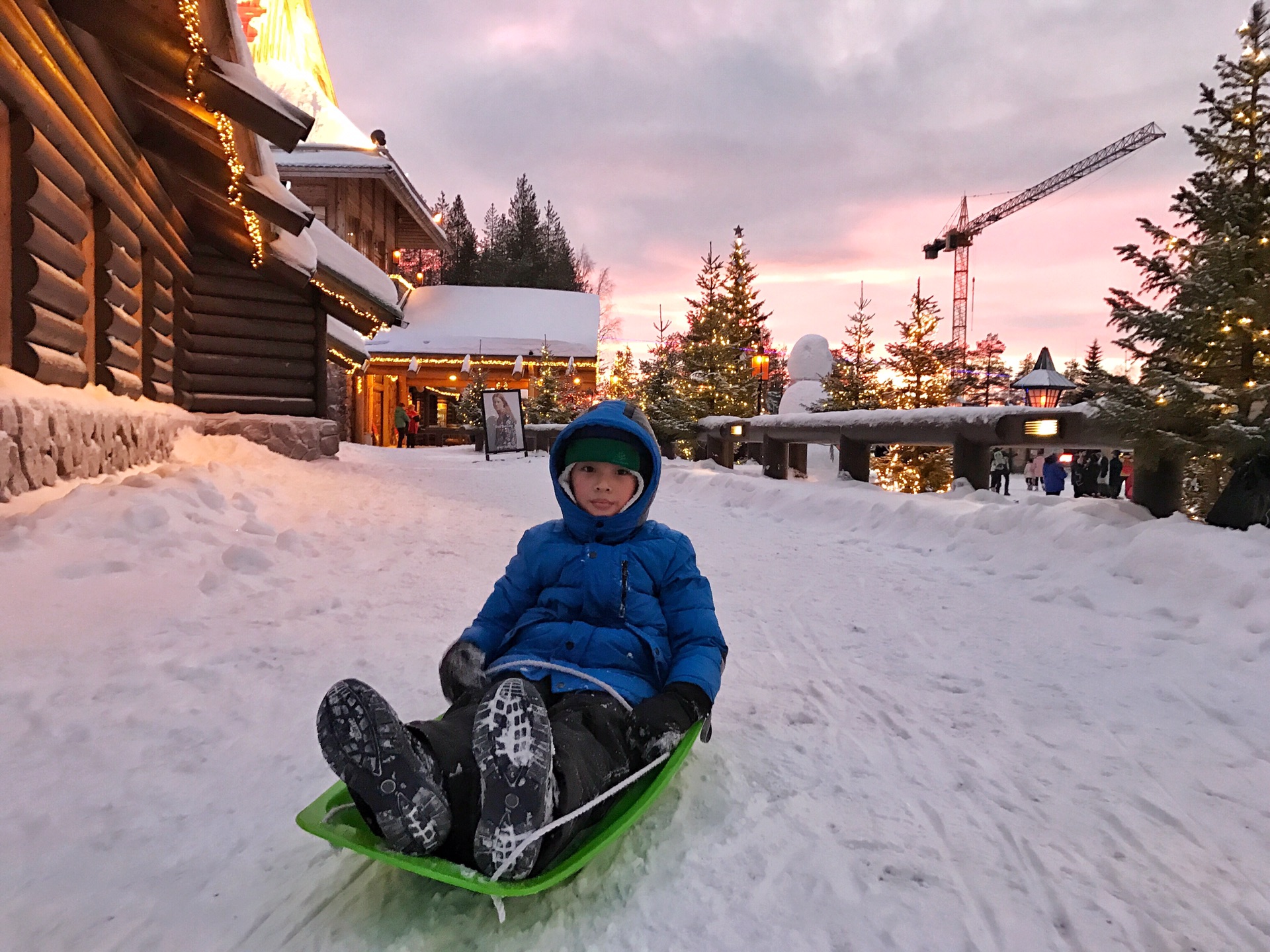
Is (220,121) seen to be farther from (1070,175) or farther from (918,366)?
(1070,175)

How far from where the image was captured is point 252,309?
1123 centimetres

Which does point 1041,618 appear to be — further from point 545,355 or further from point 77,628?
point 545,355

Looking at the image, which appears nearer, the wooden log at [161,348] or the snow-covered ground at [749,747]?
the snow-covered ground at [749,747]

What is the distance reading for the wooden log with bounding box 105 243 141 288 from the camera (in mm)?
6307

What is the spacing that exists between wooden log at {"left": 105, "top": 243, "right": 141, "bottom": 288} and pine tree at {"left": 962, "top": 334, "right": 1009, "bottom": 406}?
19.4m

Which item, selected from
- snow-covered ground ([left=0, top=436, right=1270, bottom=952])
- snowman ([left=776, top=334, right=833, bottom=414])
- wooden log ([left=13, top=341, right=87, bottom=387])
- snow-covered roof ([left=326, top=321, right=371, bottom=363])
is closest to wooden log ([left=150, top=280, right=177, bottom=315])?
wooden log ([left=13, top=341, right=87, bottom=387])

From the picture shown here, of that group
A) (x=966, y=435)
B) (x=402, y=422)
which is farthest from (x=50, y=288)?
(x=402, y=422)

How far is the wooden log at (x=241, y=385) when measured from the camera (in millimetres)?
10477

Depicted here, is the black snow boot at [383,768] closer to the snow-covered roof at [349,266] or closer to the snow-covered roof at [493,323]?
the snow-covered roof at [349,266]

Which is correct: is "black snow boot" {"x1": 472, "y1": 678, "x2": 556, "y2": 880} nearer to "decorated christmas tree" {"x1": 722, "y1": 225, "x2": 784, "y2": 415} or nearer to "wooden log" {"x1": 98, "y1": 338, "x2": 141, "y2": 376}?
"wooden log" {"x1": 98, "y1": 338, "x2": 141, "y2": 376}

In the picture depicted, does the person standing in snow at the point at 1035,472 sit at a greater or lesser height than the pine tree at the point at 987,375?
lesser

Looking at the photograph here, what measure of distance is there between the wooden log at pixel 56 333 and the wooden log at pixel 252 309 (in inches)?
218

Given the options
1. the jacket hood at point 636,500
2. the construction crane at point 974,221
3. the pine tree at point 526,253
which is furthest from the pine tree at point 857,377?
the construction crane at point 974,221

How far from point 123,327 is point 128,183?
1335 mm
